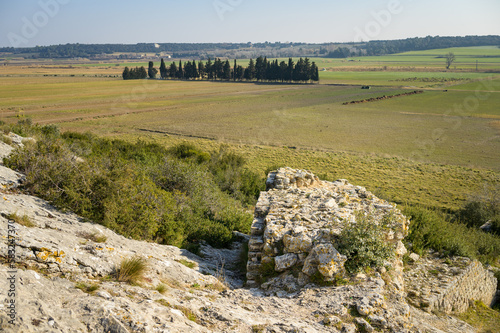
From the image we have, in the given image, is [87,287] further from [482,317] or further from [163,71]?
[163,71]

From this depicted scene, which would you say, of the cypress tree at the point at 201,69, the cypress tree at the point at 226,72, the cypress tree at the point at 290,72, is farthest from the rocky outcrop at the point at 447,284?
the cypress tree at the point at 201,69

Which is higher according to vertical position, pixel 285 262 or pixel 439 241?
pixel 285 262

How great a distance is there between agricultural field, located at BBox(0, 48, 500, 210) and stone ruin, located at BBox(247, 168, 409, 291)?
1329cm

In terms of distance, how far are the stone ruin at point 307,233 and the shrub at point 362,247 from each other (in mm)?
291

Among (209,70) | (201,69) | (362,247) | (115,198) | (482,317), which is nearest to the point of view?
(362,247)

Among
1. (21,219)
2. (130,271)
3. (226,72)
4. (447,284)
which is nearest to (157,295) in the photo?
(130,271)

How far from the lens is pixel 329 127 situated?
5909cm

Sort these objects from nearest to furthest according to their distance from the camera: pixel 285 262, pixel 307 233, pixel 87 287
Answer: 1. pixel 87 287
2. pixel 285 262
3. pixel 307 233

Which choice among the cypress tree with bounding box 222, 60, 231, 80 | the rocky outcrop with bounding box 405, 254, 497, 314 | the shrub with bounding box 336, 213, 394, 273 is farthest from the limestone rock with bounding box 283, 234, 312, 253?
the cypress tree with bounding box 222, 60, 231, 80

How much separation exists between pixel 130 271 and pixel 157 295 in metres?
0.92

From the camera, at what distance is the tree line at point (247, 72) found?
132125mm

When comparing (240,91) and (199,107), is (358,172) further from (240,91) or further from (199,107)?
(240,91)

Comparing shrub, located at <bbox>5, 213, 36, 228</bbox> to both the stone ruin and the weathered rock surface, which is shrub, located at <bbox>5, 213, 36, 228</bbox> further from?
the stone ruin

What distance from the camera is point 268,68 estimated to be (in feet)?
445
